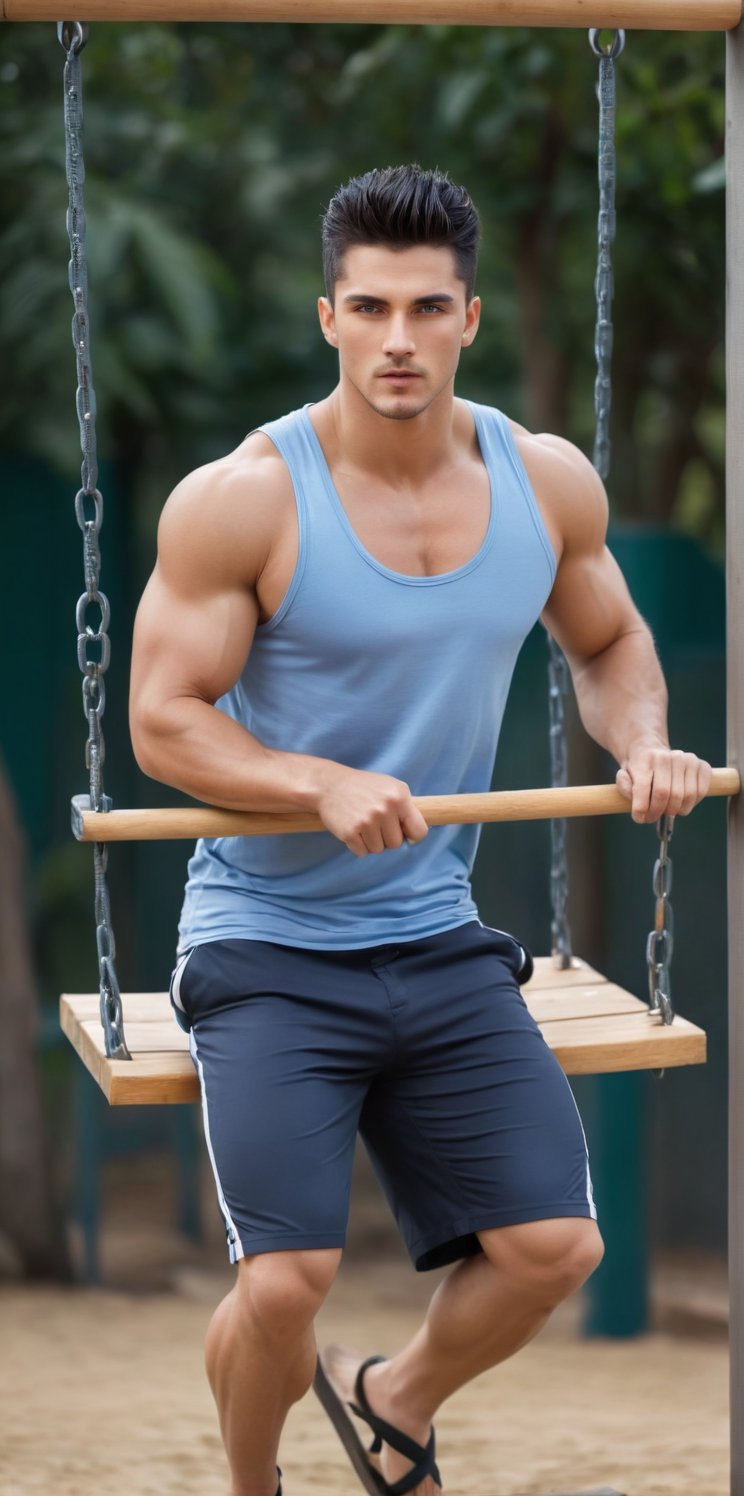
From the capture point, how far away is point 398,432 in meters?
2.53

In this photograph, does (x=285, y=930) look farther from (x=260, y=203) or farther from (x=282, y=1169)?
(x=260, y=203)

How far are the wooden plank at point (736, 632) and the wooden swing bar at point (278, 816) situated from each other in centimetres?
31

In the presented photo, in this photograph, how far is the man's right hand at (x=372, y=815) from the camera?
2.28m

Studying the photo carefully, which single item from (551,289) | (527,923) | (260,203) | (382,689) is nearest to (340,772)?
(382,689)

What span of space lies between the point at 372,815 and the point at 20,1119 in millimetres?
3534

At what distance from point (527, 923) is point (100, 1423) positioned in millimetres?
2110

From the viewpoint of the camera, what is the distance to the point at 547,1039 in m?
2.63

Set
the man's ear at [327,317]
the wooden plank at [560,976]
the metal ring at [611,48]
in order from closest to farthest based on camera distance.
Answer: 1. the man's ear at [327,317]
2. the metal ring at [611,48]
3. the wooden plank at [560,976]

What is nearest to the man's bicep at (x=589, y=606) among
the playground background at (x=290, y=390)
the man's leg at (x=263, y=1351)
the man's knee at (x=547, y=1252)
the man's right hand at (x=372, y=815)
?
the man's right hand at (x=372, y=815)

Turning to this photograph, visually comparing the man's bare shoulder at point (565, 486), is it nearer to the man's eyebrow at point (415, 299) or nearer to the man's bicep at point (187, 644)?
the man's eyebrow at point (415, 299)

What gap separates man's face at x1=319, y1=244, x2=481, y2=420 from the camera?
7.86ft

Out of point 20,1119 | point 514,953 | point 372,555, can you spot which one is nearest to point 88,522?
point 372,555

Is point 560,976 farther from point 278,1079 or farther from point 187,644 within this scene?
point 187,644

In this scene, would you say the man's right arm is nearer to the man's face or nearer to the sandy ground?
the man's face
